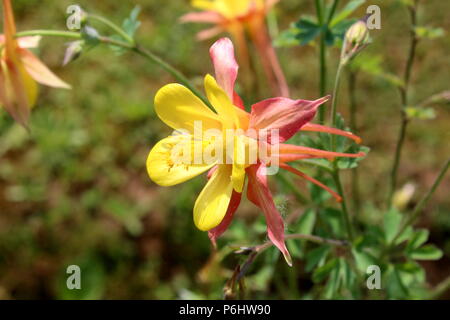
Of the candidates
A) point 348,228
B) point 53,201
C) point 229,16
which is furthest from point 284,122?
point 53,201

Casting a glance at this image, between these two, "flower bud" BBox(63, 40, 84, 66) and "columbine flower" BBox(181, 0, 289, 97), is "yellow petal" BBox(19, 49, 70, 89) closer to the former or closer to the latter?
"flower bud" BBox(63, 40, 84, 66)

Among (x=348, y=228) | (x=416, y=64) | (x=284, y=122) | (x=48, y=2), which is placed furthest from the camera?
(x=48, y=2)

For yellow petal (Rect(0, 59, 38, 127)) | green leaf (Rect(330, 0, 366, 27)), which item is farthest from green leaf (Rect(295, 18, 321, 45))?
yellow petal (Rect(0, 59, 38, 127))

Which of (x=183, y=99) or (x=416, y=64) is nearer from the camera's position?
(x=183, y=99)

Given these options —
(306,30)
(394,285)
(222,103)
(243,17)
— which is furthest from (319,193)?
(243,17)

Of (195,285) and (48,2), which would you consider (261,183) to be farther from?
(48,2)

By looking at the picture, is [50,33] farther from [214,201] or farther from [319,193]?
[319,193]

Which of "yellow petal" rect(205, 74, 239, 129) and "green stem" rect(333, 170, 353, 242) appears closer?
"yellow petal" rect(205, 74, 239, 129)
